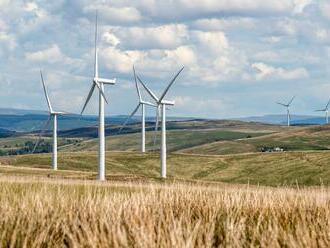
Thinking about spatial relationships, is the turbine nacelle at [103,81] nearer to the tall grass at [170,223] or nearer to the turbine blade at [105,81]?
the turbine blade at [105,81]

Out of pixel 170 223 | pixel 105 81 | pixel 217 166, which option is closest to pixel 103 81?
pixel 105 81

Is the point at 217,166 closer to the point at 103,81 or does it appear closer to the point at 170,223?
the point at 103,81

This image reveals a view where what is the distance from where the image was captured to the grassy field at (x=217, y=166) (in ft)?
477

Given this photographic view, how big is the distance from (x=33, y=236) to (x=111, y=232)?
A: 193 centimetres

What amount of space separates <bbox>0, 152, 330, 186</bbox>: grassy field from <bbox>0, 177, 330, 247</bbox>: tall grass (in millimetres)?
111055

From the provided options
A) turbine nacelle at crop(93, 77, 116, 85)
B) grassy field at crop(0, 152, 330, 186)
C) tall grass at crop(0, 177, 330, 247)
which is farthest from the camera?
grassy field at crop(0, 152, 330, 186)

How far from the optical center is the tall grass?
1692 cm

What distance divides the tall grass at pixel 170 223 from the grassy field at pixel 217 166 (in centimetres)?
11105

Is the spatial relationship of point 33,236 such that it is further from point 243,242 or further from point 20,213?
point 243,242

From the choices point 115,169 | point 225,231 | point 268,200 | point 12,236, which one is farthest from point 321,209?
point 115,169

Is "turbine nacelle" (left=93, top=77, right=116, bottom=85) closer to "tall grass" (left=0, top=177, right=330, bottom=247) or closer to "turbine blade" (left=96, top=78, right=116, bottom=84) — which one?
"turbine blade" (left=96, top=78, right=116, bottom=84)

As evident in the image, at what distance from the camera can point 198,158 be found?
180000 millimetres

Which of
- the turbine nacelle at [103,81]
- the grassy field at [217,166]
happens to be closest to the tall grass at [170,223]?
the turbine nacelle at [103,81]

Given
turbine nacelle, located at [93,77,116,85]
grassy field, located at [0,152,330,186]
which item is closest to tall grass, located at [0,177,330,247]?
turbine nacelle, located at [93,77,116,85]
